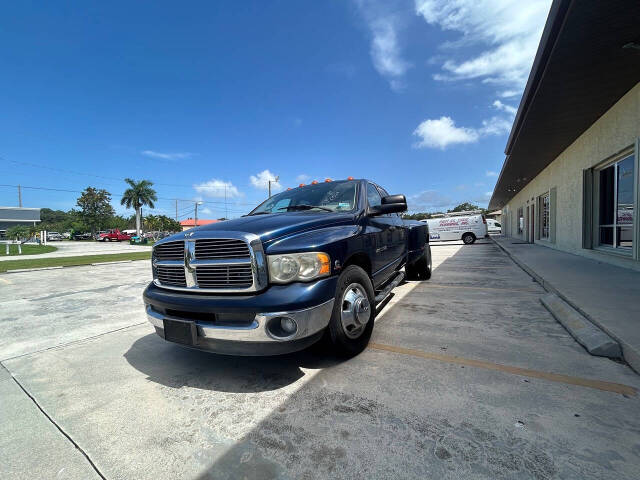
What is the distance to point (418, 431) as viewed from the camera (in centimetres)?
183

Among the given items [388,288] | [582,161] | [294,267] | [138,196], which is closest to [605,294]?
[388,288]

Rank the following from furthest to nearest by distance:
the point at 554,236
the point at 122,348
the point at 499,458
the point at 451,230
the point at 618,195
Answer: the point at 451,230, the point at 554,236, the point at 618,195, the point at 122,348, the point at 499,458

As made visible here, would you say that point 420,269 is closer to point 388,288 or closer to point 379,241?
point 388,288

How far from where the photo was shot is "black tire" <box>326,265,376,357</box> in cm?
260

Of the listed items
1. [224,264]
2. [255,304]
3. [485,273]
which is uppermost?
[224,264]

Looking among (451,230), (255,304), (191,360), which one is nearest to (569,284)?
(255,304)

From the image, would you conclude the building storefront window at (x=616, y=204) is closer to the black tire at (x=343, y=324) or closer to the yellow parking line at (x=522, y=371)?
the yellow parking line at (x=522, y=371)

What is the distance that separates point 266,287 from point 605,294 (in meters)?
5.28

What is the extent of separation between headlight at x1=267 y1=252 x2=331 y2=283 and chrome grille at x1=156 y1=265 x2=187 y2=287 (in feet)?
2.94

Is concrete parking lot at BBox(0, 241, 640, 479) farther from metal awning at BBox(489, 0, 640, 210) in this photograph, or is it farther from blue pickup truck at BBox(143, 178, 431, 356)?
metal awning at BBox(489, 0, 640, 210)

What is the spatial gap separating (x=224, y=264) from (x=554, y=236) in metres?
15.3

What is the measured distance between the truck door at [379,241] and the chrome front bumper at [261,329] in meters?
1.29

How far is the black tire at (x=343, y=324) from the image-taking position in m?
2.60

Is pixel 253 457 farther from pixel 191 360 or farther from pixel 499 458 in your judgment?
pixel 191 360
